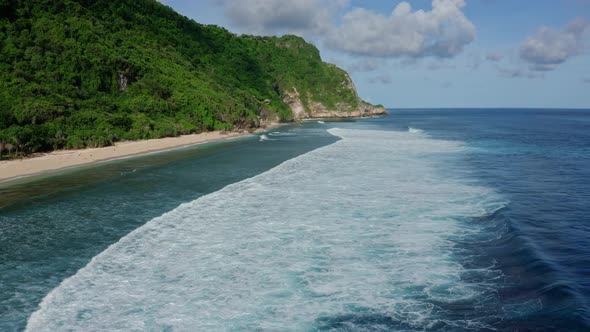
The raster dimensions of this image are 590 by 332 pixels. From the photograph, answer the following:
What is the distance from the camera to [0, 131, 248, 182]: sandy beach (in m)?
25.6

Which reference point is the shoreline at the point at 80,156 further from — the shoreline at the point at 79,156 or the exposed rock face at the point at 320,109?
the exposed rock face at the point at 320,109

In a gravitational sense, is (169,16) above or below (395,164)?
above

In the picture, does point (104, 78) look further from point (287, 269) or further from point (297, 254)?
point (287, 269)

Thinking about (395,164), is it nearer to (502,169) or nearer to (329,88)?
(502,169)

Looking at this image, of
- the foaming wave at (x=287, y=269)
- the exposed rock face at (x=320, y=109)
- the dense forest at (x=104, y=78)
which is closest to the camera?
the foaming wave at (x=287, y=269)

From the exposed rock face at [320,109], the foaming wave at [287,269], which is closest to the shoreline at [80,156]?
the foaming wave at [287,269]

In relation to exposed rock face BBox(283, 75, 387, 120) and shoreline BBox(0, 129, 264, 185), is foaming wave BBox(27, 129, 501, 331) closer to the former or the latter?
shoreline BBox(0, 129, 264, 185)

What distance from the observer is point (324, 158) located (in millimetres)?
33156

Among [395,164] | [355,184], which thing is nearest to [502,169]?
[395,164]

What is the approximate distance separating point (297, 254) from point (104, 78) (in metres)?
49.5

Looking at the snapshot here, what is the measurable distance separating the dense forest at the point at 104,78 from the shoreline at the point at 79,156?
1.37 metres

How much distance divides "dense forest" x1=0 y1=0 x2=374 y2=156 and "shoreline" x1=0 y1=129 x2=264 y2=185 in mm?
1369

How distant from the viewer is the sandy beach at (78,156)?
25616mm

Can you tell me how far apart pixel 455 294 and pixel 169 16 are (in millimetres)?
99612
